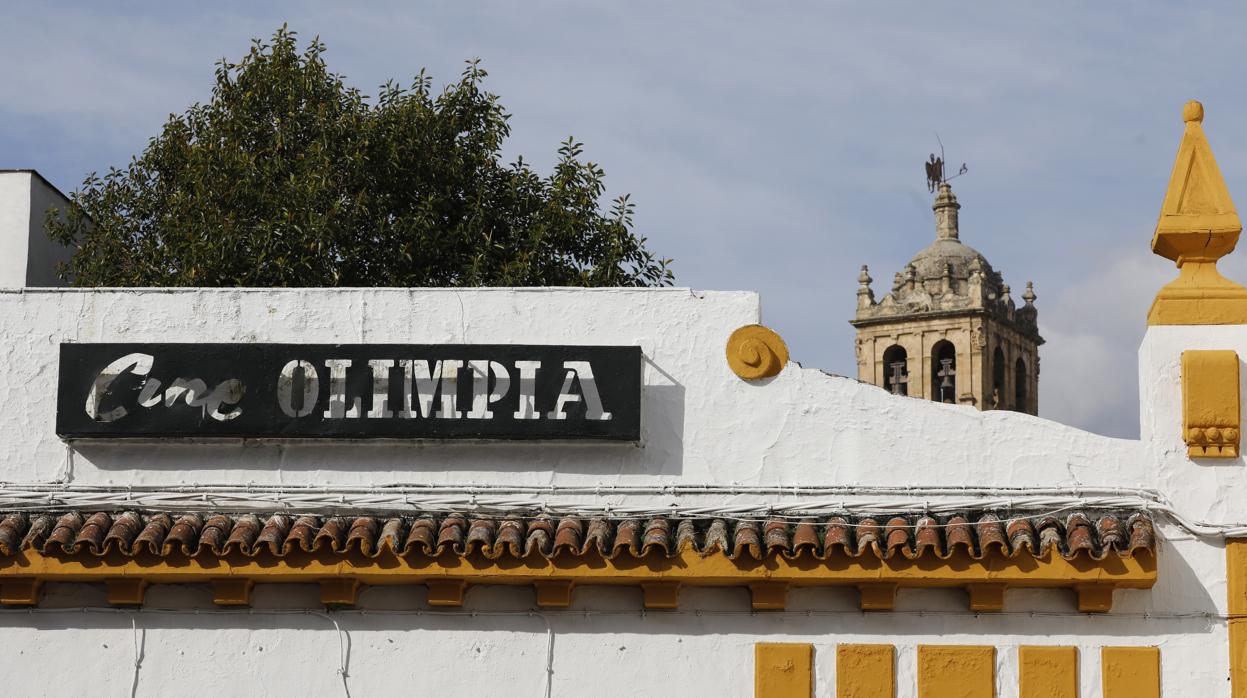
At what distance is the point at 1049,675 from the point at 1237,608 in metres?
1.37

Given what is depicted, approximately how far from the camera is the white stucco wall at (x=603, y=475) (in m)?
13.4

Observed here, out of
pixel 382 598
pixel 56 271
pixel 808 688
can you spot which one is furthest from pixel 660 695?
pixel 56 271

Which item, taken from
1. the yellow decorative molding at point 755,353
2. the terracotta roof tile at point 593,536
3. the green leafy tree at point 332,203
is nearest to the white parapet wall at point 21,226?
the green leafy tree at point 332,203

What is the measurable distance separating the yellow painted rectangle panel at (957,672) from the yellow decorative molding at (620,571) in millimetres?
431

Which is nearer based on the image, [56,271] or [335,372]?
[335,372]

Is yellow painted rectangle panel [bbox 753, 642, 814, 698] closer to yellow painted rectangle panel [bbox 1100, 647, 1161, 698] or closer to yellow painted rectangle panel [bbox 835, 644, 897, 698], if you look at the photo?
yellow painted rectangle panel [bbox 835, 644, 897, 698]

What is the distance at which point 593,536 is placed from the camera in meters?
13.3

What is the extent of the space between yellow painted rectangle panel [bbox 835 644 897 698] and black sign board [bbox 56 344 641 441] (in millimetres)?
2176

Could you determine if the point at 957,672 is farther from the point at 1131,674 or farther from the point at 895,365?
the point at 895,365

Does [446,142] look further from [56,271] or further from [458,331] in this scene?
[458,331]

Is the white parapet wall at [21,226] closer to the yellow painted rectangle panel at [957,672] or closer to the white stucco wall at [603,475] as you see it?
the white stucco wall at [603,475]

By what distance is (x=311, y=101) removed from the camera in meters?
26.5

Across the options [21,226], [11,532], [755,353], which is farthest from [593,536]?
[21,226]

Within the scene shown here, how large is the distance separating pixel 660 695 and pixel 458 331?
3044 millimetres
